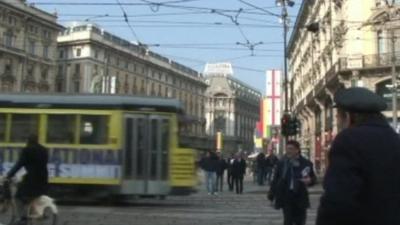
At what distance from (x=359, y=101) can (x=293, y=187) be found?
5.49 metres

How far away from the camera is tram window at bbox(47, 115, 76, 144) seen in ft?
64.3

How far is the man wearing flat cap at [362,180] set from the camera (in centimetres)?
339

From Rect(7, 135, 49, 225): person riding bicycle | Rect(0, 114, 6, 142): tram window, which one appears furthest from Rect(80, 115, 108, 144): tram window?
Rect(7, 135, 49, 225): person riding bicycle

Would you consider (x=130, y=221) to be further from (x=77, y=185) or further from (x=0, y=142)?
Result: (x=0, y=142)

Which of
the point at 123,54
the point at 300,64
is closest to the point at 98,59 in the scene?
the point at 123,54

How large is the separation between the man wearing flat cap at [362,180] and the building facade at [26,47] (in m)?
87.7

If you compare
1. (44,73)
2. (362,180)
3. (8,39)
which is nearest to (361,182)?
(362,180)

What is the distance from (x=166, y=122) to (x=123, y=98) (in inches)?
54.3

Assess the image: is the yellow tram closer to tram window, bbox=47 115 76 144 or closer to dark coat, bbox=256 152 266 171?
tram window, bbox=47 115 76 144

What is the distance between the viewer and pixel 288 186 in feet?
29.7

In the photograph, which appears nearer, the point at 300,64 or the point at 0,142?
the point at 0,142

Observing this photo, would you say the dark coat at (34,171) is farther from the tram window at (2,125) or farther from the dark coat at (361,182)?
the tram window at (2,125)

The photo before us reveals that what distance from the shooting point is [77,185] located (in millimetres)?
19625

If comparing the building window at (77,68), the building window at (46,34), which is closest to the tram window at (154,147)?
the building window at (46,34)
